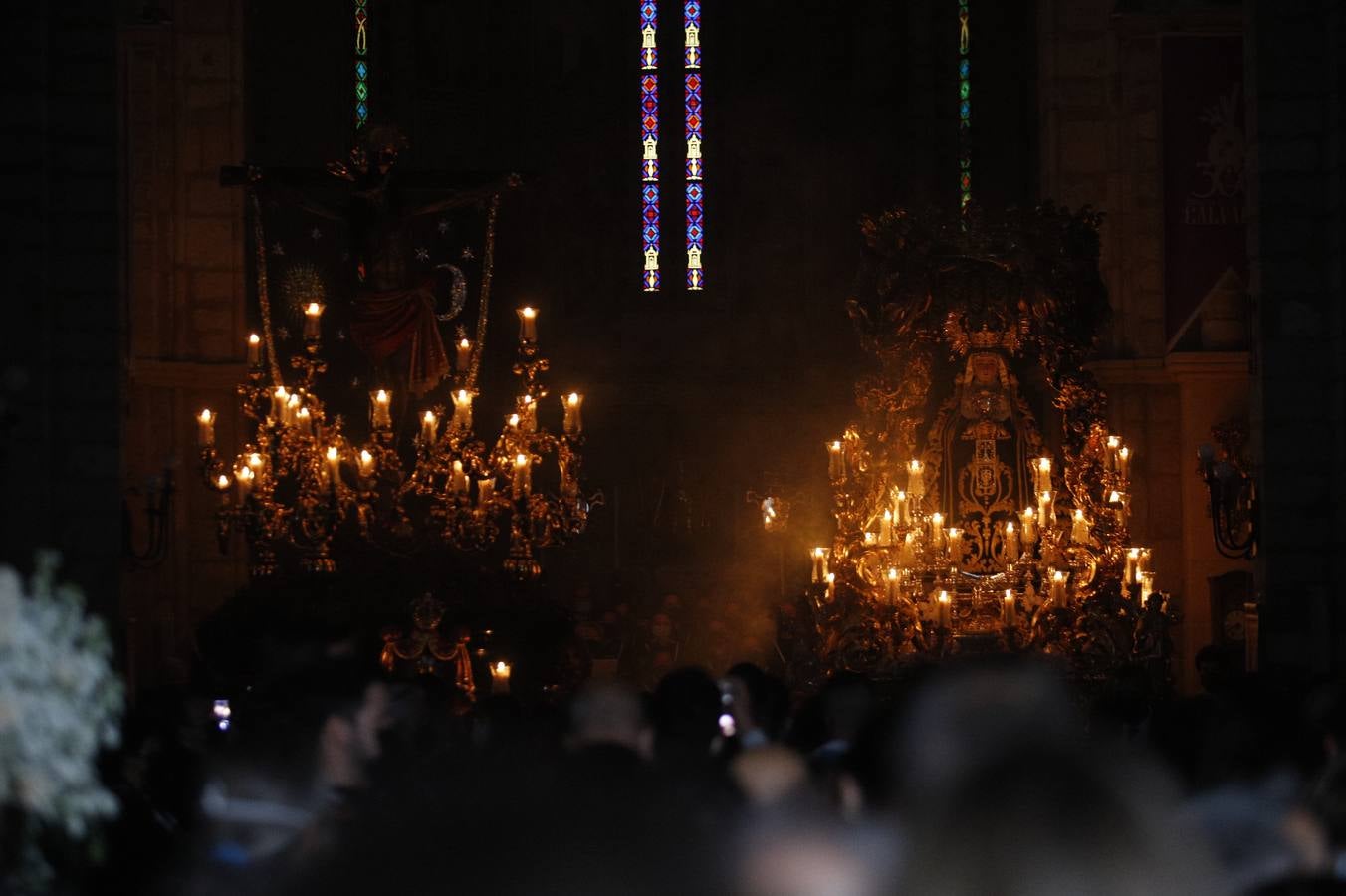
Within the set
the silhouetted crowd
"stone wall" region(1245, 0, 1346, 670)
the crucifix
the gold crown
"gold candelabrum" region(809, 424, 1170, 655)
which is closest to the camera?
the silhouetted crowd

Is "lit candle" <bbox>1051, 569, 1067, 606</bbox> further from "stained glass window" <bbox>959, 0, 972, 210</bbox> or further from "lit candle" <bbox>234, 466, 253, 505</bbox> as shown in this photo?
"stained glass window" <bbox>959, 0, 972, 210</bbox>

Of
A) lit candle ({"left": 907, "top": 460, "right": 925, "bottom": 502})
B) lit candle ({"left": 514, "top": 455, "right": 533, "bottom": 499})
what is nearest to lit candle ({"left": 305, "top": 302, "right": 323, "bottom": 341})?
lit candle ({"left": 514, "top": 455, "right": 533, "bottom": 499})

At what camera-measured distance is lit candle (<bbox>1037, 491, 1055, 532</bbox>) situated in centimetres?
1546

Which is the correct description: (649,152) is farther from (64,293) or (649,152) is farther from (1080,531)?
(64,293)

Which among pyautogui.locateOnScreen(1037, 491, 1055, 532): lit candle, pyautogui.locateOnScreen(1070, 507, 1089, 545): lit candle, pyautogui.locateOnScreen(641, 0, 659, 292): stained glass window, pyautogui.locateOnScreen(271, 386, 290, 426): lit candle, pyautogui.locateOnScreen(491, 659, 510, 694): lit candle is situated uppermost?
pyautogui.locateOnScreen(641, 0, 659, 292): stained glass window

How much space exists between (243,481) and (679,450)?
9.88m

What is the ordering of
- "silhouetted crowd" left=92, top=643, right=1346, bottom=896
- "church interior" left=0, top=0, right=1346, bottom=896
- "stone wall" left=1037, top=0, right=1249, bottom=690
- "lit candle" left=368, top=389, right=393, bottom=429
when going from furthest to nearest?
"stone wall" left=1037, top=0, right=1249, bottom=690 → "lit candle" left=368, top=389, right=393, bottom=429 → "church interior" left=0, top=0, right=1346, bottom=896 → "silhouetted crowd" left=92, top=643, right=1346, bottom=896

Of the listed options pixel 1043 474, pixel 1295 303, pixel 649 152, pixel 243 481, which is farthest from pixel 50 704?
pixel 649 152

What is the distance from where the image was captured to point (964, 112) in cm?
2498

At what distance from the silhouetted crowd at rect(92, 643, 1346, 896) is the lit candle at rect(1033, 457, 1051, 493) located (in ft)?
27.1

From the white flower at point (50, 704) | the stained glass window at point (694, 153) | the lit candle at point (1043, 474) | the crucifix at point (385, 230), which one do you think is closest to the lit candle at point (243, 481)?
the crucifix at point (385, 230)

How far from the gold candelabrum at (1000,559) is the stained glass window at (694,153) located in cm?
983

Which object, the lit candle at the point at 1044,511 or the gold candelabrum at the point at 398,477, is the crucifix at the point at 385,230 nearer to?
the gold candelabrum at the point at 398,477

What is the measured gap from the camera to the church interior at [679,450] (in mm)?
4008
